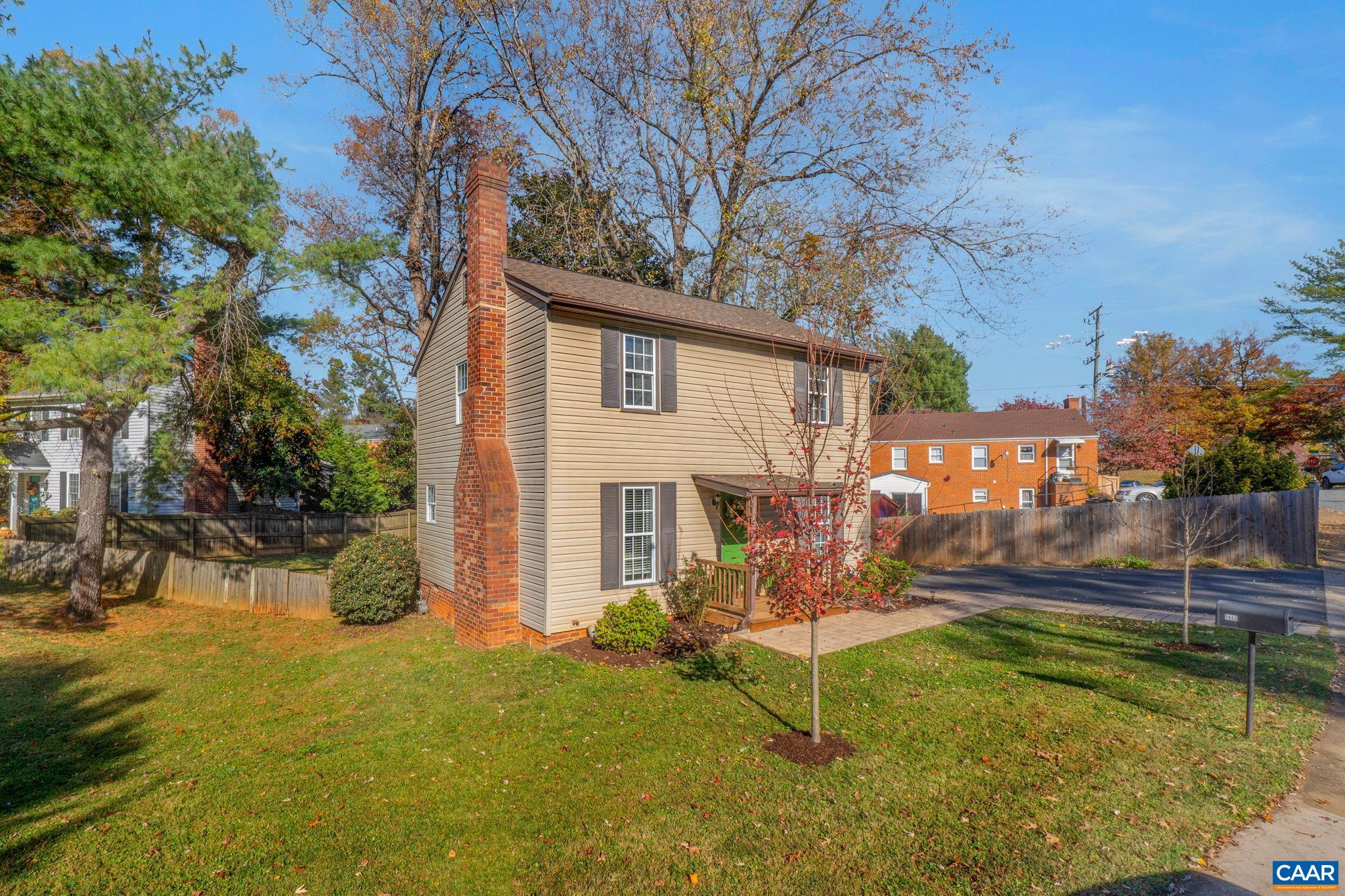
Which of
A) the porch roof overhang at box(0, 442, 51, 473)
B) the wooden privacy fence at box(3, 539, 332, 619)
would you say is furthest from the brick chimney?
the porch roof overhang at box(0, 442, 51, 473)

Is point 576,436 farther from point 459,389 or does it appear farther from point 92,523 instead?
point 92,523

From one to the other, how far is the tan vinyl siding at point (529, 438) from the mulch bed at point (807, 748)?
4.93 metres

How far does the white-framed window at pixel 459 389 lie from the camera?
1307 centimetres

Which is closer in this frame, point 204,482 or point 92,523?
point 92,523

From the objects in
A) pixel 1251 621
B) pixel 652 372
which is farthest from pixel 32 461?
pixel 1251 621

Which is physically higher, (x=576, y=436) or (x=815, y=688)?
(x=576, y=436)

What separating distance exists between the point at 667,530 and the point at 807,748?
570 centimetres

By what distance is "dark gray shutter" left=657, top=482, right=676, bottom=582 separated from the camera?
1166cm

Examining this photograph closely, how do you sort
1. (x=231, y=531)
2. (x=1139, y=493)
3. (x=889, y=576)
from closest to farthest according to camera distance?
(x=889, y=576) → (x=231, y=531) → (x=1139, y=493)

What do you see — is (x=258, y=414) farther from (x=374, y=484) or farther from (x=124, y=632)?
(x=124, y=632)

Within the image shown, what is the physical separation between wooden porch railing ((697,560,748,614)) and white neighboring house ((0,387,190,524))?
23469mm

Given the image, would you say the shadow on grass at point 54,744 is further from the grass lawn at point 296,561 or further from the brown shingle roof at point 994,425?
the brown shingle roof at point 994,425

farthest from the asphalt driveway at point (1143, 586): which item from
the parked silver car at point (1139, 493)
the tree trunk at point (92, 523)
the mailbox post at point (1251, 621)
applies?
the tree trunk at point (92, 523)

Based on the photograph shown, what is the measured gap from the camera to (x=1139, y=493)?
102ft
